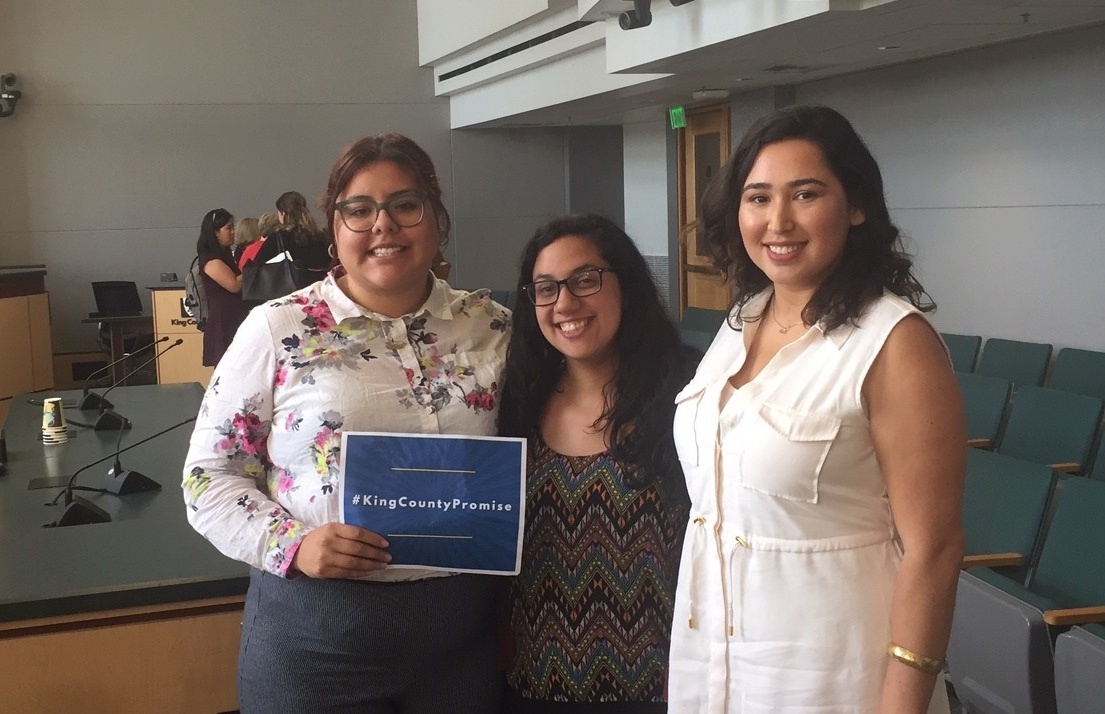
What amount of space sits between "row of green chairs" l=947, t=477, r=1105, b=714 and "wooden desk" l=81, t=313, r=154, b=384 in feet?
26.1

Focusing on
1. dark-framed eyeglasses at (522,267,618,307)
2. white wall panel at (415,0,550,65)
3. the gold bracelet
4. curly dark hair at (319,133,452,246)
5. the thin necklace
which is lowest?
the gold bracelet

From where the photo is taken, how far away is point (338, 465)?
1.46 metres

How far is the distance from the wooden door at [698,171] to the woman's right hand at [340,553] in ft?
22.1

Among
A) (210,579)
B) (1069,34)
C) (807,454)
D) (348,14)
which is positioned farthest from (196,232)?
(807,454)

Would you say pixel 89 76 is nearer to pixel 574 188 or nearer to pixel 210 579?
pixel 574 188

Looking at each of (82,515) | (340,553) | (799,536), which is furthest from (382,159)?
(82,515)

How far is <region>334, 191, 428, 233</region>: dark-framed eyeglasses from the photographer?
59.2 inches

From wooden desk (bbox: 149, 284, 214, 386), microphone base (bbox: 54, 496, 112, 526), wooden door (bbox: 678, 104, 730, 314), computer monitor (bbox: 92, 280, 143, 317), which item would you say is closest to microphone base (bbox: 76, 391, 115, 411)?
microphone base (bbox: 54, 496, 112, 526)

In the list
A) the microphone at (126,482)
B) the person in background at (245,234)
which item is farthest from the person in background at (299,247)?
the microphone at (126,482)

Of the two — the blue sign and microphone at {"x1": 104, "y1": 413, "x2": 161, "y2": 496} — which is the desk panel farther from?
the blue sign

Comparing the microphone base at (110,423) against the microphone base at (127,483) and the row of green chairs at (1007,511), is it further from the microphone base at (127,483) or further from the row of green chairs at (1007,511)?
the row of green chairs at (1007,511)

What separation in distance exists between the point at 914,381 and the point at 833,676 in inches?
15.6

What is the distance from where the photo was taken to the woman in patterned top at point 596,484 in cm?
152

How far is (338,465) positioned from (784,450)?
63 cm
